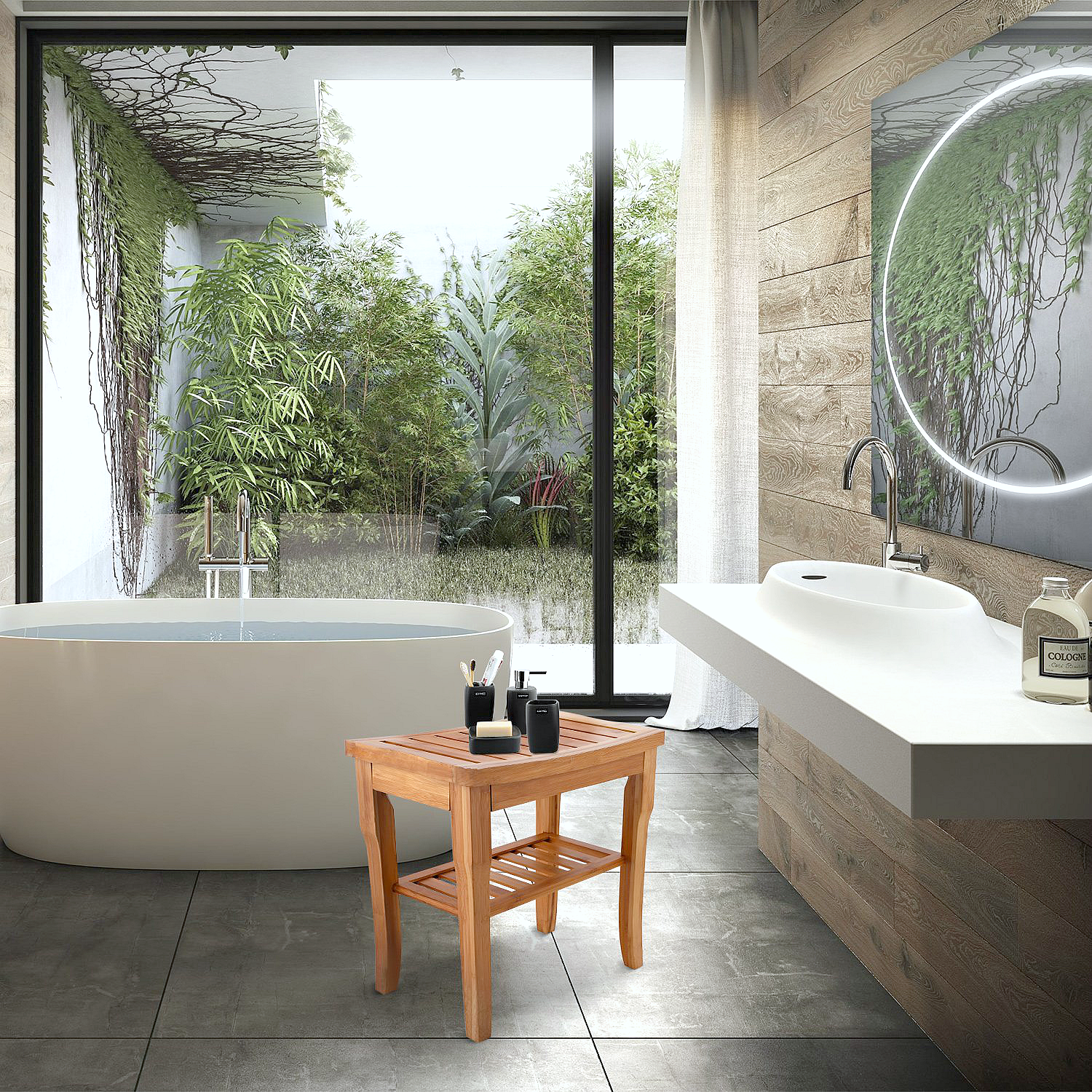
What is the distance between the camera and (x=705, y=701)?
4.60 metres

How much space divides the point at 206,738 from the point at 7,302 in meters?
2.26

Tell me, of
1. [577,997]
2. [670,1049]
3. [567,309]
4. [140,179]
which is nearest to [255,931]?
[577,997]

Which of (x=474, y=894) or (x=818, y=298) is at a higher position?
(x=818, y=298)

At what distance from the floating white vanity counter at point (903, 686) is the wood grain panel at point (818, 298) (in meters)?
0.64

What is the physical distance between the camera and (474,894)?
7.22ft

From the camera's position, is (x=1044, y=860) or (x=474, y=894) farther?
(x=474, y=894)

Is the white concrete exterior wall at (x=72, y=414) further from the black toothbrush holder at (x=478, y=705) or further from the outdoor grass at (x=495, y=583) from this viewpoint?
the black toothbrush holder at (x=478, y=705)

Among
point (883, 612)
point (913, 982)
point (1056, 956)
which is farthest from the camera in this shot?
point (913, 982)

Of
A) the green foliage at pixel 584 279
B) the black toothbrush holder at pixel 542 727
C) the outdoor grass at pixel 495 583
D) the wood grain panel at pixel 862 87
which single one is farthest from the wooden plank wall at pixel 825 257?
the outdoor grass at pixel 495 583

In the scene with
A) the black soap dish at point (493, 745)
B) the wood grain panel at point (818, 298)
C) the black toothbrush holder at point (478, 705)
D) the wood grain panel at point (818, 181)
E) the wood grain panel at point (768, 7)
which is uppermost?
the wood grain panel at point (768, 7)

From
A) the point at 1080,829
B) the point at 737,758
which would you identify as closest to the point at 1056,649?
Answer: the point at 1080,829

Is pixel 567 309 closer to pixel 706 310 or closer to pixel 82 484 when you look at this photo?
pixel 706 310

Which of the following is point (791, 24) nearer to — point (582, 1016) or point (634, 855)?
point (634, 855)

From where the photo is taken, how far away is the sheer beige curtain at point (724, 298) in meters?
4.51
